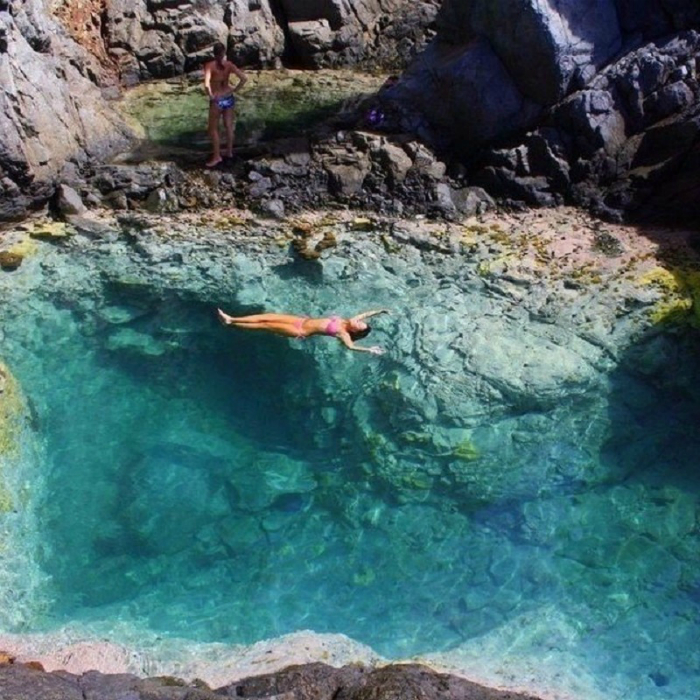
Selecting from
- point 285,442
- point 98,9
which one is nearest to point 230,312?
point 285,442

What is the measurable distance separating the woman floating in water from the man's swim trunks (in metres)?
5.42

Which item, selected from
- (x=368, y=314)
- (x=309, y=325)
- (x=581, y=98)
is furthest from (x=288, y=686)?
(x=581, y=98)

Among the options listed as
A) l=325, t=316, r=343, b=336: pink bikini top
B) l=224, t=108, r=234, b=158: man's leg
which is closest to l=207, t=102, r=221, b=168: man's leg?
l=224, t=108, r=234, b=158: man's leg

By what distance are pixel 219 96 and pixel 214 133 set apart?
26.0 inches

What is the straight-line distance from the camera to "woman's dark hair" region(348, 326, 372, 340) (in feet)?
39.0

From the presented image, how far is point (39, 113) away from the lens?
15773 mm

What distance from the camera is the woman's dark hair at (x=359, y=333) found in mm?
11898

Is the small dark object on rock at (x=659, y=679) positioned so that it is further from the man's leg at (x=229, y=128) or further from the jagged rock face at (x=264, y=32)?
the jagged rock face at (x=264, y=32)

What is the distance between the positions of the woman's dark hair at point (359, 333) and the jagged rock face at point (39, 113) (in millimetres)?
6528

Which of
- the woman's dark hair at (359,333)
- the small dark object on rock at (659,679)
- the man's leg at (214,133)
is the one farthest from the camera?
the man's leg at (214,133)

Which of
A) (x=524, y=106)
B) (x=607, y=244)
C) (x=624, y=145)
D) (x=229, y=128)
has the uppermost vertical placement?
(x=524, y=106)

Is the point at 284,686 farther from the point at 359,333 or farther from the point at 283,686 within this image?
the point at 359,333

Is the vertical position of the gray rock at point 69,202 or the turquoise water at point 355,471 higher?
the gray rock at point 69,202

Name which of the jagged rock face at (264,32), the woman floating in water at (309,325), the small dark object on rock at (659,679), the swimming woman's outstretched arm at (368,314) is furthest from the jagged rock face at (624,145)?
the small dark object on rock at (659,679)
